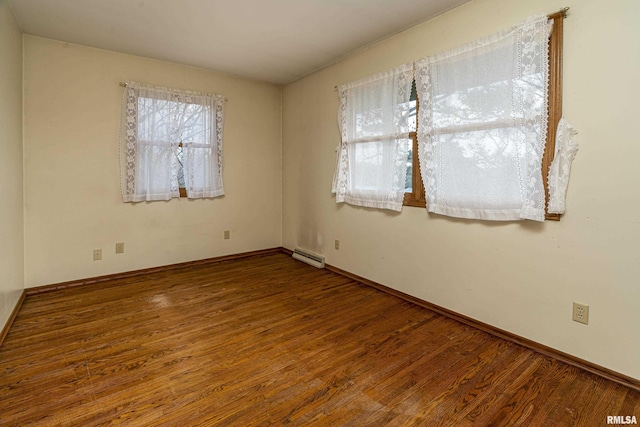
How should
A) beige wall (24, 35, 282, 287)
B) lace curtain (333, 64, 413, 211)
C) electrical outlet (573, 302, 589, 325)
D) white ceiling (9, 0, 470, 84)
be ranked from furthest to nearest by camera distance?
1. beige wall (24, 35, 282, 287)
2. lace curtain (333, 64, 413, 211)
3. white ceiling (9, 0, 470, 84)
4. electrical outlet (573, 302, 589, 325)

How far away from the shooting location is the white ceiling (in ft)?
8.11

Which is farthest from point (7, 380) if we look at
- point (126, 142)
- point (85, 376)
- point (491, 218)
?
point (491, 218)

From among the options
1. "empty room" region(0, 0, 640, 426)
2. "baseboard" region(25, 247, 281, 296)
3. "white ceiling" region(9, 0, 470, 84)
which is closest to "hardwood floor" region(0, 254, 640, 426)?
"empty room" region(0, 0, 640, 426)

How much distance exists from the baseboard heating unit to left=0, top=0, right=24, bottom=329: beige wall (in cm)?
280

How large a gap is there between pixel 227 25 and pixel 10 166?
6.80 ft

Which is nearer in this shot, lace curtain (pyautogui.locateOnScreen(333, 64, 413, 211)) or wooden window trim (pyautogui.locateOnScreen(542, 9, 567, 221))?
wooden window trim (pyautogui.locateOnScreen(542, 9, 567, 221))

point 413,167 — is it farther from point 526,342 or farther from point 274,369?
point 274,369

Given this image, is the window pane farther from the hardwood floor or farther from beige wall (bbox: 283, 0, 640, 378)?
the hardwood floor

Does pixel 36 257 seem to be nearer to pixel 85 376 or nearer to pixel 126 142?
pixel 126 142

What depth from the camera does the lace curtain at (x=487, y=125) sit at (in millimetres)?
2084

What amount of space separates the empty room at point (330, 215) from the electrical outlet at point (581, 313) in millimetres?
14

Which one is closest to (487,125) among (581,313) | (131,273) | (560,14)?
(560,14)

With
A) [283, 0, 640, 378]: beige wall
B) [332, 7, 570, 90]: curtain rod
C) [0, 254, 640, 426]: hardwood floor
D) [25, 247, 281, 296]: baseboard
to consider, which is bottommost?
[0, 254, 640, 426]: hardwood floor

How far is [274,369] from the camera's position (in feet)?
6.31
